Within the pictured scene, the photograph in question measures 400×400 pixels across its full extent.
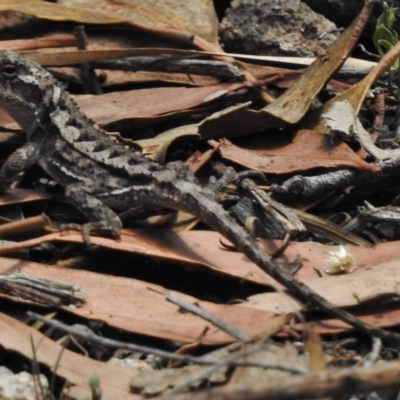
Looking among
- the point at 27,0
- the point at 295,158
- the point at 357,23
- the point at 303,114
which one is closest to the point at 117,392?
the point at 295,158

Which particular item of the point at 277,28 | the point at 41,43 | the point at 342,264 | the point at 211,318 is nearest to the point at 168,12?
the point at 277,28

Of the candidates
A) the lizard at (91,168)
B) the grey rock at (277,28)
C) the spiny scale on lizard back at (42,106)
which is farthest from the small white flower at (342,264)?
the grey rock at (277,28)

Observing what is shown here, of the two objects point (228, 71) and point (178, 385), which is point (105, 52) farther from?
point (178, 385)

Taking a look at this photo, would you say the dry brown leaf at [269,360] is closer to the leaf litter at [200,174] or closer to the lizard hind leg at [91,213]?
the leaf litter at [200,174]

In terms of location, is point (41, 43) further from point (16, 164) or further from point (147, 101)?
point (16, 164)

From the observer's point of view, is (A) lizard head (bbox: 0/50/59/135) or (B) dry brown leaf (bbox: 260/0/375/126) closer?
(B) dry brown leaf (bbox: 260/0/375/126)

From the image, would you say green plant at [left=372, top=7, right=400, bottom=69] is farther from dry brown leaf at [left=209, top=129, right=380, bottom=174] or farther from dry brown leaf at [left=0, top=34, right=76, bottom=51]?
dry brown leaf at [left=0, top=34, right=76, bottom=51]

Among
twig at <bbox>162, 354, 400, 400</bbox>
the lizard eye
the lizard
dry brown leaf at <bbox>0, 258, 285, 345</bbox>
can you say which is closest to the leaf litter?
dry brown leaf at <bbox>0, 258, 285, 345</bbox>

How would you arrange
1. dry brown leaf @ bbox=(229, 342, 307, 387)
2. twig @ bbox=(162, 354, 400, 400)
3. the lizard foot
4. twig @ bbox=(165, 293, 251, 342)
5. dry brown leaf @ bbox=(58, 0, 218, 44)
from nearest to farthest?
1. twig @ bbox=(162, 354, 400, 400)
2. dry brown leaf @ bbox=(229, 342, 307, 387)
3. twig @ bbox=(165, 293, 251, 342)
4. the lizard foot
5. dry brown leaf @ bbox=(58, 0, 218, 44)
